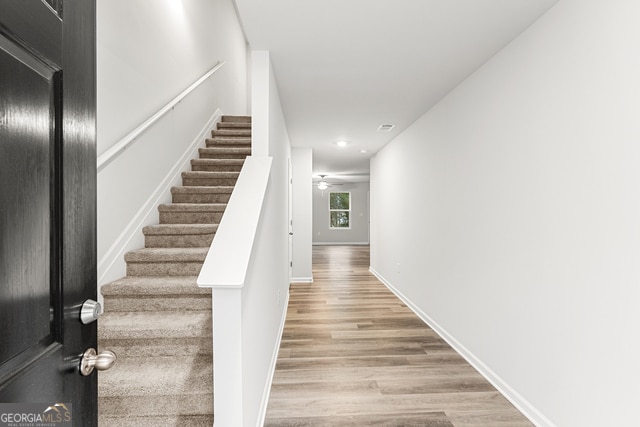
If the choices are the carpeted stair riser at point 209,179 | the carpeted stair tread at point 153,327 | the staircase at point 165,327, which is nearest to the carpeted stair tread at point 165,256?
the staircase at point 165,327

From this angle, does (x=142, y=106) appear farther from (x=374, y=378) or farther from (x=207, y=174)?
(x=374, y=378)

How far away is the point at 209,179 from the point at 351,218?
1008 cm

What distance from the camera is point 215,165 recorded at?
375 cm

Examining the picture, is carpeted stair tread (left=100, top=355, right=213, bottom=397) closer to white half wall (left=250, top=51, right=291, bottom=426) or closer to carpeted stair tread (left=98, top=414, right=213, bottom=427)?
carpeted stair tread (left=98, top=414, right=213, bottom=427)

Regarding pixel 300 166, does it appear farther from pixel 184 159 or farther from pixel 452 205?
pixel 452 205

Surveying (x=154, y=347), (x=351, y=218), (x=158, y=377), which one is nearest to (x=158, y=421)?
(x=158, y=377)

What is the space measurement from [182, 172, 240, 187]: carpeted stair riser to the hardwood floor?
164 centimetres

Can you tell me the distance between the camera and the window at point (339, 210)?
13281mm

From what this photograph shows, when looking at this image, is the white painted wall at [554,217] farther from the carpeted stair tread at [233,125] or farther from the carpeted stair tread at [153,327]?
the carpeted stair tread at [233,125]

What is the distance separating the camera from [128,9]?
2.57 metres

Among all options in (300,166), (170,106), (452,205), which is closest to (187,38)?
(170,106)

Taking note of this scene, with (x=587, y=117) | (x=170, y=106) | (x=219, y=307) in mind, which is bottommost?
(x=219, y=307)

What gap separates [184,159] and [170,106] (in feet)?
2.12

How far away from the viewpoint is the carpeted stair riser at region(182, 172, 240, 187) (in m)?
3.41
